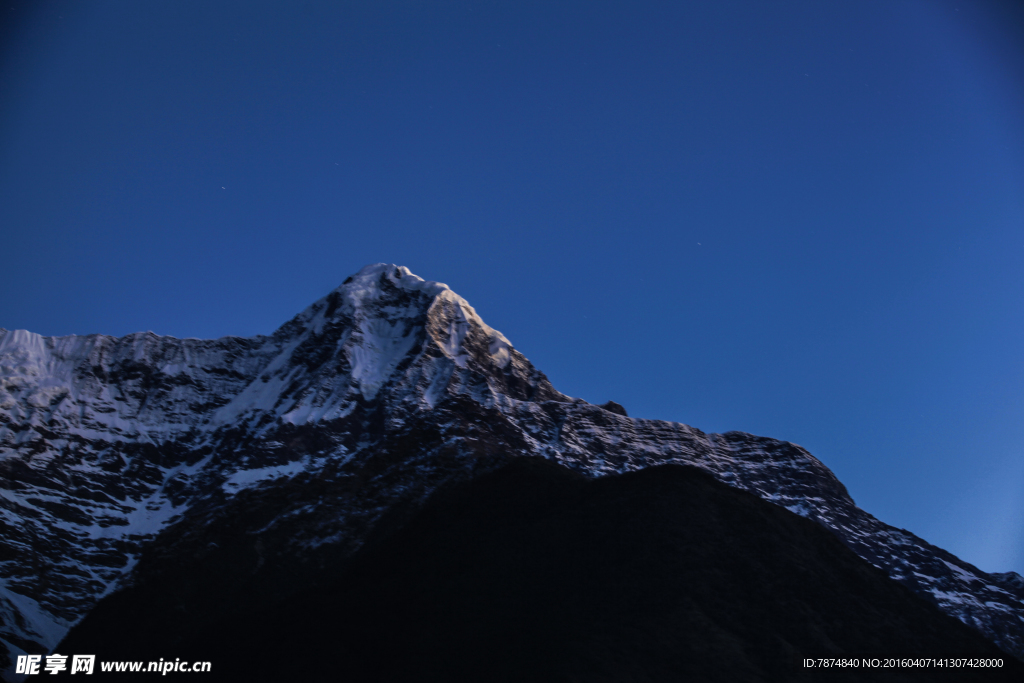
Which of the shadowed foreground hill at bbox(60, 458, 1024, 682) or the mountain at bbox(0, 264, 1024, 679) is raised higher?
the mountain at bbox(0, 264, 1024, 679)

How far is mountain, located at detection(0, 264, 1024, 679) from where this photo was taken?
134500mm

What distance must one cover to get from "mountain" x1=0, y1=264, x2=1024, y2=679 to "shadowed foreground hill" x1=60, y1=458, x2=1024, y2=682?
364 inches

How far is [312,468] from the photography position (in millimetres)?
153000

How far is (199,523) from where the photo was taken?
146 metres

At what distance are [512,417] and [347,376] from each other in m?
36.9

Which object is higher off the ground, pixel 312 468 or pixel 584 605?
pixel 312 468

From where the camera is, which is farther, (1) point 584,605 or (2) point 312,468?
(2) point 312,468

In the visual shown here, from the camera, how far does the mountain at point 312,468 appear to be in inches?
5295

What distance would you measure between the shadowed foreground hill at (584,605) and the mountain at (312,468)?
9.25 m

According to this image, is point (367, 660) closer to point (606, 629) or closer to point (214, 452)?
point (606, 629)

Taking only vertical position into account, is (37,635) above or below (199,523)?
below

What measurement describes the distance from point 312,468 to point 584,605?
7072 cm

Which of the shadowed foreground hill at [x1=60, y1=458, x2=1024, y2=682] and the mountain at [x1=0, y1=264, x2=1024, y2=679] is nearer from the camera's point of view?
the shadowed foreground hill at [x1=60, y1=458, x2=1024, y2=682]

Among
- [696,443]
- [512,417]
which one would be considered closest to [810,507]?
[696,443]
